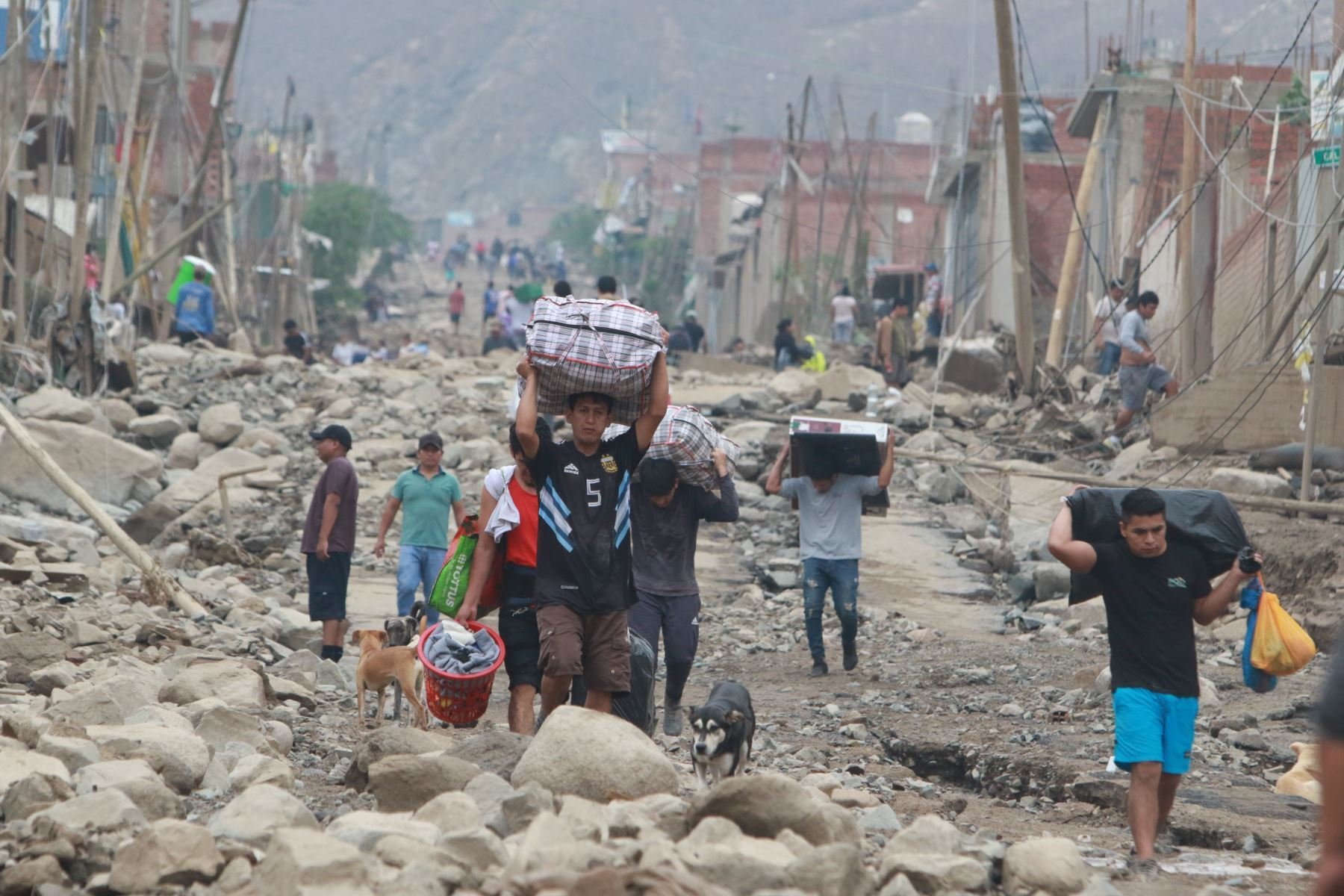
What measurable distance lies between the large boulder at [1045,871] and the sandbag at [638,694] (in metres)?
2.11

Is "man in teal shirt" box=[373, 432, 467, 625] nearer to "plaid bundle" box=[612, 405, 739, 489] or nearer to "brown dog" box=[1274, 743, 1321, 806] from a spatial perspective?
"plaid bundle" box=[612, 405, 739, 489]

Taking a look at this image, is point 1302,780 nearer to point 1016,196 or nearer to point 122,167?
point 1016,196

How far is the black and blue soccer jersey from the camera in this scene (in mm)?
5543

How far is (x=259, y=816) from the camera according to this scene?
14.9 feet

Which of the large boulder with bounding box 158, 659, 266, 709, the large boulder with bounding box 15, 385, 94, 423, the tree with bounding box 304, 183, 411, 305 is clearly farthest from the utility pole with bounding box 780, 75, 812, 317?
the large boulder with bounding box 158, 659, 266, 709

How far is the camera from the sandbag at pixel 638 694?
636 cm

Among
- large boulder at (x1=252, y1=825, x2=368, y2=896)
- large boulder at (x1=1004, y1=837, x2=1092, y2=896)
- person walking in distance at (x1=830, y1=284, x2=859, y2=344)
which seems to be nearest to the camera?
large boulder at (x1=252, y1=825, x2=368, y2=896)

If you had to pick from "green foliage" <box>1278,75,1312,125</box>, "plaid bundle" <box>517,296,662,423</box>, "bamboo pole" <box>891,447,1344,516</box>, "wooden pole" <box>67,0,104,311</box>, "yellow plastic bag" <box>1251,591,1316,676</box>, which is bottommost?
"bamboo pole" <box>891,447,1344,516</box>

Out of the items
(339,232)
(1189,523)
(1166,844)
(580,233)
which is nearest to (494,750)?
(1166,844)

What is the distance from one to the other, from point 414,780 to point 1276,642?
272 cm

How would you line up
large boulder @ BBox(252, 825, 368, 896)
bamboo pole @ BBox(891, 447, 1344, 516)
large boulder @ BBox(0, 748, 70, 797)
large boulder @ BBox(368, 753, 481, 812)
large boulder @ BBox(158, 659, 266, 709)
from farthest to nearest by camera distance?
bamboo pole @ BBox(891, 447, 1344, 516), large boulder @ BBox(158, 659, 266, 709), large boulder @ BBox(368, 753, 481, 812), large boulder @ BBox(0, 748, 70, 797), large boulder @ BBox(252, 825, 368, 896)

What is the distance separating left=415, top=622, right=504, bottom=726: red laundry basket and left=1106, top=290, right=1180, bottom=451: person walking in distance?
10.5 m

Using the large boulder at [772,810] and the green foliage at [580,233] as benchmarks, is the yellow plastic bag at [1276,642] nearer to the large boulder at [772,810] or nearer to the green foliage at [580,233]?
the large boulder at [772,810]

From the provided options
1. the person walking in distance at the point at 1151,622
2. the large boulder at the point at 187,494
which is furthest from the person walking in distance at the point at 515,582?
the large boulder at the point at 187,494
